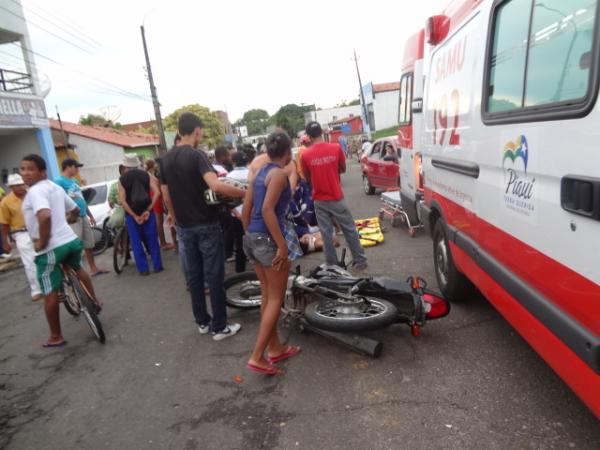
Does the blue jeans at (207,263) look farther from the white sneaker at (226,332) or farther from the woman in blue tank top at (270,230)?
the woman in blue tank top at (270,230)

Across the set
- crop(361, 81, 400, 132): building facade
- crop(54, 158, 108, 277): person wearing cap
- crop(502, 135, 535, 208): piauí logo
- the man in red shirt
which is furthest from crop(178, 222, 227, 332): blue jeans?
crop(361, 81, 400, 132): building facade

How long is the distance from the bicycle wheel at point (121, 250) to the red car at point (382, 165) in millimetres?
6011

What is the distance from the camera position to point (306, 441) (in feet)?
8.64

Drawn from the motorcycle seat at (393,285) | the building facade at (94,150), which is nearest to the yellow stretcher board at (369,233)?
the motorcycle seat at (393,285)

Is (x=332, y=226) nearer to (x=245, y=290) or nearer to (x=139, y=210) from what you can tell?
(x=245, y=290)

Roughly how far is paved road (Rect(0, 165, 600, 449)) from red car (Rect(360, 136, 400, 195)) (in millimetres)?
6773

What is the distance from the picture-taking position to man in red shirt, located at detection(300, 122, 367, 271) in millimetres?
5352

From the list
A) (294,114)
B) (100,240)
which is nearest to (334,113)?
(294,114)

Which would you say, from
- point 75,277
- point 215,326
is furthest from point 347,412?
point 75,277

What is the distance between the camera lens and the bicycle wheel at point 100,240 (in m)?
9.22

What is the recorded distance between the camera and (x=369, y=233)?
7.31 metres

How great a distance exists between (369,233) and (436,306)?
12.1ft

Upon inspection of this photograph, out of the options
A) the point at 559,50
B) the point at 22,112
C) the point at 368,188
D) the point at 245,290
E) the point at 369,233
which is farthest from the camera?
the point at 22,112

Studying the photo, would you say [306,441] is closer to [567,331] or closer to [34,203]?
[567,331]
